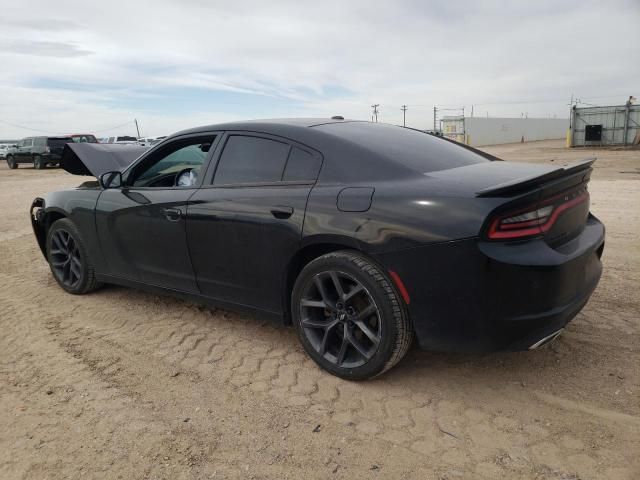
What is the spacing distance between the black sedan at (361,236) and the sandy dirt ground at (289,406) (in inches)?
12.8

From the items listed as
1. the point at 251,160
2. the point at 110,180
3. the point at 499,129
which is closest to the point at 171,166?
the point at 110,180

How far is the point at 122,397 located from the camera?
2828 millimetres

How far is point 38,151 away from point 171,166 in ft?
93.6

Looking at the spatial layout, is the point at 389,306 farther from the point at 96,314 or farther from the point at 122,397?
the point at 96,314

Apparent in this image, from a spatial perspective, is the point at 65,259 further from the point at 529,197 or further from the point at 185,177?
the point at 529,197

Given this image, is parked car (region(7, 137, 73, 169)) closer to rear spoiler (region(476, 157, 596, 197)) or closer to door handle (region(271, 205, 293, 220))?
door handle (region(271, 205, 293, 220))

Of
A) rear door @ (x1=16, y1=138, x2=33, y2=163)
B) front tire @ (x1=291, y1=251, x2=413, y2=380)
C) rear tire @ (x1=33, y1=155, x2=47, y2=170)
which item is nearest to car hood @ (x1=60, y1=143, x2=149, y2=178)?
front tire @ (x1=291, y1=251, x2=413, y2=380)

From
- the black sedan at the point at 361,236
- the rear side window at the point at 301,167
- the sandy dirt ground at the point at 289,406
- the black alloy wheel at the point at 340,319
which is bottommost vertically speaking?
the sandy dirt ground at the point at 289,406

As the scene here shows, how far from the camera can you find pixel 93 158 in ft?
16.2

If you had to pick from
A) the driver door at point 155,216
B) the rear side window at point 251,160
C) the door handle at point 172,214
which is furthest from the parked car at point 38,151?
the rear side window at point 251,160

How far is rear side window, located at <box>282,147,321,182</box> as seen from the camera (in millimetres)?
2990

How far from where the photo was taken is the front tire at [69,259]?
4.45 meters

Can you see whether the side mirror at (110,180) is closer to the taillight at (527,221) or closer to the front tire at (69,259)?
the front tire at (69,259)

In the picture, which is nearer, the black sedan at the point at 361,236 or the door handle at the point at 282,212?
the black sedan at the point at 361,236
